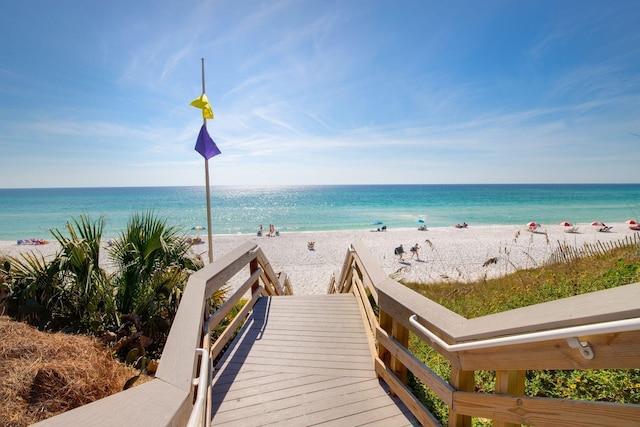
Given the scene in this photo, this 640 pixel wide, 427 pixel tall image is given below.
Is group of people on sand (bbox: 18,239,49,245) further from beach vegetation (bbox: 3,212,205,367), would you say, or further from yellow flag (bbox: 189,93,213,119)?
beach vegetation (bbox: 3,212,205,367)

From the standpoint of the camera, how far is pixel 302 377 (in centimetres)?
307

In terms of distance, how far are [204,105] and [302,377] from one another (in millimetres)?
6482

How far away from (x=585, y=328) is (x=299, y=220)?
40275mm

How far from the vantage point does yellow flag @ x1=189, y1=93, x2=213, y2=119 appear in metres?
7.14

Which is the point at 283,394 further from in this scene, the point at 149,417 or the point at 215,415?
the point at 149,417

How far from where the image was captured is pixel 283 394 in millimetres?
2812

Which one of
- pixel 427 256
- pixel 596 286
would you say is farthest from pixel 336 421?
pixel 427 256

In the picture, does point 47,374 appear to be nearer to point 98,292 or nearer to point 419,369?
point 98,292

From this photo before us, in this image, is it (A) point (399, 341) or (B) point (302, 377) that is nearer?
(A) point (399, 341)

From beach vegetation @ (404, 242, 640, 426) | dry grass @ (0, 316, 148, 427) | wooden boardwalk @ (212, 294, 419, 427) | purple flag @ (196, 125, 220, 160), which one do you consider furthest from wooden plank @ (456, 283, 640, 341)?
purple flag @ (196, 125, 220, 160)

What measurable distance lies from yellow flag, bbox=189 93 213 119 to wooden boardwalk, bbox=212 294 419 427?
503cm

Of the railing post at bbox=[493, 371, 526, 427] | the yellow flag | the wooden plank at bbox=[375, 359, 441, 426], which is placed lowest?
the wooden plank at bbox=[375, 359, 441, 426]

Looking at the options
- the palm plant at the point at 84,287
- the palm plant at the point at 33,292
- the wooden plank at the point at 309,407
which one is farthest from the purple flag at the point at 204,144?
the wooden plank at the point at 309,407

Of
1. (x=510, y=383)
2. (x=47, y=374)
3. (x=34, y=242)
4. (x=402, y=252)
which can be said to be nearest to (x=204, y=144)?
(x=47, y=374)
